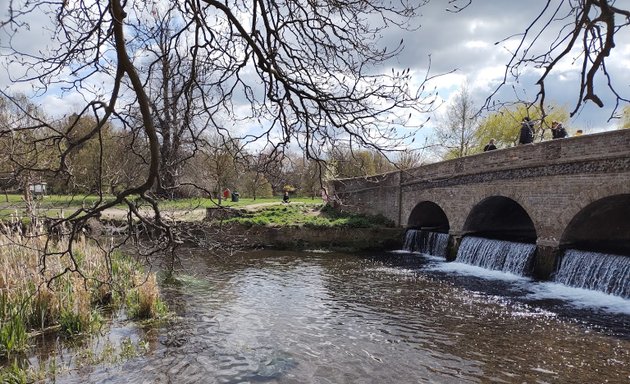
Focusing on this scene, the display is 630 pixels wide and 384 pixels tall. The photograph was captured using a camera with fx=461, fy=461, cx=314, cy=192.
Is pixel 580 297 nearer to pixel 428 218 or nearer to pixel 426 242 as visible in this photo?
pixel 426 242

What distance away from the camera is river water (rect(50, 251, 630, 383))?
6070 millimetres

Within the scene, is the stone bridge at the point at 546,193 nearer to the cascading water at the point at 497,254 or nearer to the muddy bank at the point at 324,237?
the cascading water at the point at 497,254

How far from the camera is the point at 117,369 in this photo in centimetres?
575

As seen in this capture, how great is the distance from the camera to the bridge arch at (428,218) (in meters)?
20.1

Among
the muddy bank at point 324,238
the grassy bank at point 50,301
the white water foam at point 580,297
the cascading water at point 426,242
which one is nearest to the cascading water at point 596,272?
the white water foam at point 580,297

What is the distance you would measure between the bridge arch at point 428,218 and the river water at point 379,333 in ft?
23.3

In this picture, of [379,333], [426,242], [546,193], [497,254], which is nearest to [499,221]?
[426,242]

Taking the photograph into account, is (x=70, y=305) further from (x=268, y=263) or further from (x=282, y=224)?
(x=282, y=224)

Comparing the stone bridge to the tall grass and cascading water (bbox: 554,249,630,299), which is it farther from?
the tall grass

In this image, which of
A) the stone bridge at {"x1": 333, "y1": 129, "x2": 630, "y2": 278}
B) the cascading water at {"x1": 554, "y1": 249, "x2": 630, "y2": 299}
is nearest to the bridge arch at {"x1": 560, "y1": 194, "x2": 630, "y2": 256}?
the stone bridge at {"x1": 333, "y1": 129, "x2": 630, "y2": 278}

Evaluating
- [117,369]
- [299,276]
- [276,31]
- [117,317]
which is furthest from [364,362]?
[299,276]

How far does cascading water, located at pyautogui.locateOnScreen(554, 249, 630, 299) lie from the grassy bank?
950 cm

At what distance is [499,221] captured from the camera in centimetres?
1769

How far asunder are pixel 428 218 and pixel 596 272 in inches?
416
